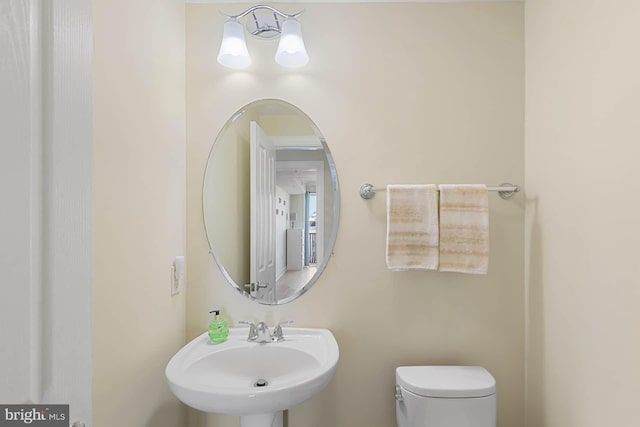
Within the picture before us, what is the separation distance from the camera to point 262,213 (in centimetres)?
166

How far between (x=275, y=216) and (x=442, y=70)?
1.01m

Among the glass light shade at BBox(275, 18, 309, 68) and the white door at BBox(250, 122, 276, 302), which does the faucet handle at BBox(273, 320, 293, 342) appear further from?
the glass light shade at BBox(275, 18, 309, 68)

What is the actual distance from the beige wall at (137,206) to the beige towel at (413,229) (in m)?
0.93

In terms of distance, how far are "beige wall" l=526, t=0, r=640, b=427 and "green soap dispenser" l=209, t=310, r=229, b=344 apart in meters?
1.32

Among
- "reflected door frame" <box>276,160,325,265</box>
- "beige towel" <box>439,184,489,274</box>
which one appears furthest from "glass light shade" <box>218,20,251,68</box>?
"beige towel" <box>439,184,489,274</box>

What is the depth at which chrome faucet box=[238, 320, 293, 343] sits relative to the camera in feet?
4.96

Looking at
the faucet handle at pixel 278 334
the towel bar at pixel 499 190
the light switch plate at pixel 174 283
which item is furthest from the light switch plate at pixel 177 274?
the towel bar at pixel 499 190

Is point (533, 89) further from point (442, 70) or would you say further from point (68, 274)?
point (68, 274)

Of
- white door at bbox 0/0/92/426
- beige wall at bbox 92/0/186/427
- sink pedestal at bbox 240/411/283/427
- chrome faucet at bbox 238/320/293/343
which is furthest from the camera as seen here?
chrome faucet at bbox 238/320/293/343

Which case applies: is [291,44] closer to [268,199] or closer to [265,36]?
[265,36]

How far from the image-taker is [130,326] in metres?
1.16

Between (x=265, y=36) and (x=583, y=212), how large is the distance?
1.45 metres

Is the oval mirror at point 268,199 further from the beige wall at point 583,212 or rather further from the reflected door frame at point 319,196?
the beige wall at point 583,212

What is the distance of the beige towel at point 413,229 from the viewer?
1519mm
